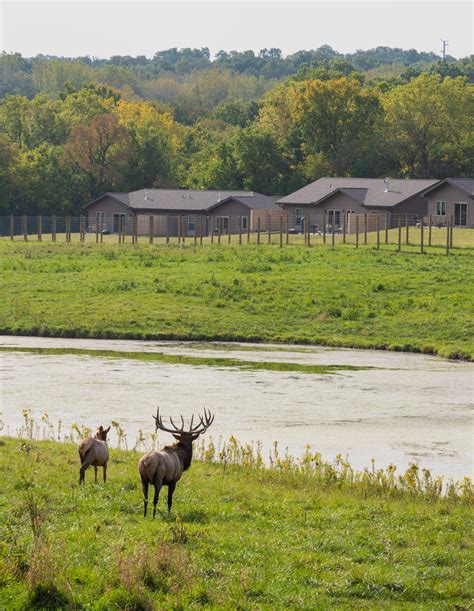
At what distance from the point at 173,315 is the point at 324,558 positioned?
3076cm

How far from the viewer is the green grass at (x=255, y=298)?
140 feet

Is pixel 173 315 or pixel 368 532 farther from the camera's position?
pixel 173 315

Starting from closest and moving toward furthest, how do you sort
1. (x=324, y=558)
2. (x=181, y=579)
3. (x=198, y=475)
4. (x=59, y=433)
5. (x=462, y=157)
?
(x=181, y=579)
(x=324, y=558)
(x=198, y=475)
(x=59, y=433)
(x=462, y=157)

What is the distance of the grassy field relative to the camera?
13.0m

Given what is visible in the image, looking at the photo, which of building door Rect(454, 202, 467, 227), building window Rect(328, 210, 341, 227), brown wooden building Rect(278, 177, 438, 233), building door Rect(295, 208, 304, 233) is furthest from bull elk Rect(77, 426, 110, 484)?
building window Rect(328, 210, 341, 227)

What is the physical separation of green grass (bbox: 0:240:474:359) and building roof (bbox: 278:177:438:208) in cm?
3135

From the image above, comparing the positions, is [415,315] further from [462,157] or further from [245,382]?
[462,157]

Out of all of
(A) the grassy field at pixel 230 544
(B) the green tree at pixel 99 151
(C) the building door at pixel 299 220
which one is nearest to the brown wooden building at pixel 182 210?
(C) the building door at pixel 299 220

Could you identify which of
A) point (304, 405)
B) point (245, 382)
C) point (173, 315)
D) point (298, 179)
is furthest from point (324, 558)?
point (298, 179)

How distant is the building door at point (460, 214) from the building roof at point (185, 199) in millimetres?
15091

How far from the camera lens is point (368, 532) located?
15.6 metres

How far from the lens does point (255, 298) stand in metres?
48.0

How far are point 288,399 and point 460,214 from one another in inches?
2545

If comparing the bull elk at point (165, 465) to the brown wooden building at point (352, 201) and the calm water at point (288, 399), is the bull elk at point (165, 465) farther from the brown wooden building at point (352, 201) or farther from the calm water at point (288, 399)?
the brown wooden building at point (352, 201)
